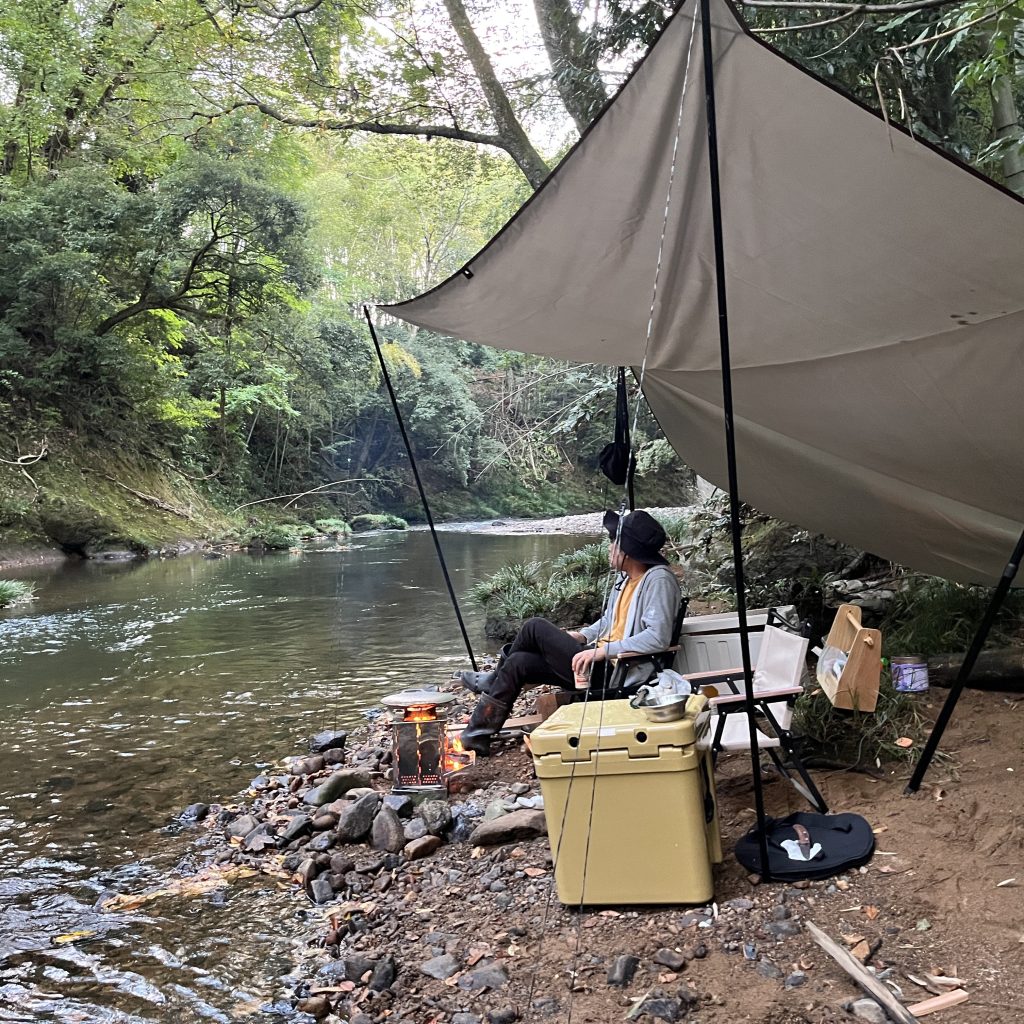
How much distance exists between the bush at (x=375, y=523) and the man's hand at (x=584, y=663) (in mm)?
22494

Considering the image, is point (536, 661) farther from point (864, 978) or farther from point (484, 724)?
point (864, 978)

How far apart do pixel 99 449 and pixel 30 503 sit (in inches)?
129

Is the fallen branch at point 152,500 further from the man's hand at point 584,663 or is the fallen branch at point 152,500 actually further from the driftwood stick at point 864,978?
the driftwood stick at point 864,978

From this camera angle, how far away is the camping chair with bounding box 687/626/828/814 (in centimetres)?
269

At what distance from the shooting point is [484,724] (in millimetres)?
4023

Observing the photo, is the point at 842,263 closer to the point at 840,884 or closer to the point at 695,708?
the point at 695,708

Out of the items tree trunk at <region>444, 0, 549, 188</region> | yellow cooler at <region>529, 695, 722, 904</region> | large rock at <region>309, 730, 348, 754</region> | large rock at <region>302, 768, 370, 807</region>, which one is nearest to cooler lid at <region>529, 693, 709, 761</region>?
yellow cooler at <region>529, 695, 722, 904</region>

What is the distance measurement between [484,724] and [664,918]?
5.85 feet

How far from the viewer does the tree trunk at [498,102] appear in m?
8.05

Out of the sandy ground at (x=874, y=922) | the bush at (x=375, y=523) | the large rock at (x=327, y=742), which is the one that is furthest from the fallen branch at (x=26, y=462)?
the sandy ground at (x=874, y=922)

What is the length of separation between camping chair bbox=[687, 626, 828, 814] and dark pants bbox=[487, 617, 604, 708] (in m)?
0.77

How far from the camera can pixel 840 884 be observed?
7.80 ft

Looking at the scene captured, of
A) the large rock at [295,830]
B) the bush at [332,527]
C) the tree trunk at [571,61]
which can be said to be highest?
the tree trunk at [571,61]

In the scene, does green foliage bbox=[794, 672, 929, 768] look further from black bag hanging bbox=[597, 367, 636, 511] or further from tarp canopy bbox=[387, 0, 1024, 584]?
black bag hanging bbox=[597, 367, 636, 511]
